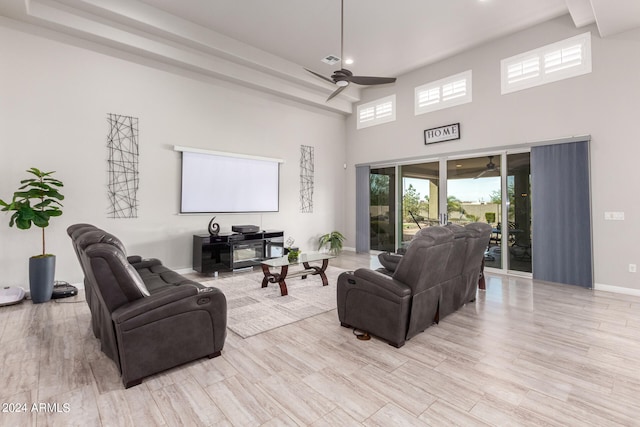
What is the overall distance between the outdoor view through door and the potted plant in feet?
3.05

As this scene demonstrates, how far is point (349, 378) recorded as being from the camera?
2260 millimetres

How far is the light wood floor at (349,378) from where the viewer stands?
186 centimetres

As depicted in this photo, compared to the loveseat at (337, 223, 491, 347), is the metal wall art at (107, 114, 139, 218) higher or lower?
higher

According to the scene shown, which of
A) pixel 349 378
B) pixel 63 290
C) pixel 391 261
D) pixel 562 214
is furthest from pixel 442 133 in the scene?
pixel 63 290

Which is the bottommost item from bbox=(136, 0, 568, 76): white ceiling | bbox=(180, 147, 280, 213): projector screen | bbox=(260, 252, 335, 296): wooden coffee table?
bbox=(260, 252, 335, 296): wooden coffee table

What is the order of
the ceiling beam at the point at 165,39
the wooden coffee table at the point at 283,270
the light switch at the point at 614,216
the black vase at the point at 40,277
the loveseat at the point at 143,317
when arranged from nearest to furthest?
the loveseat at the point at 143,317
the black vase at the point at 40,277
the ceiling beam at the point at 165,39
the wooden coffee table at the point at 283,270
the light switch at the point at 614,216

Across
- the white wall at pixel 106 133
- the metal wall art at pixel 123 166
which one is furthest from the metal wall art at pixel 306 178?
the metal wall art at pixel 123 166

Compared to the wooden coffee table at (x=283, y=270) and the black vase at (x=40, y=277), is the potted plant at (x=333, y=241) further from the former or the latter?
the black vase at (x=40, y=277)

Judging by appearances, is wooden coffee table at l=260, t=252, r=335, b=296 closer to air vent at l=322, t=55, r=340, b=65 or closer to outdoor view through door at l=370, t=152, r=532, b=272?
outdoor view through door at l=370, t=152, r=532, b=272

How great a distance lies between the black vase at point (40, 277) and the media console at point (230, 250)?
199 cm

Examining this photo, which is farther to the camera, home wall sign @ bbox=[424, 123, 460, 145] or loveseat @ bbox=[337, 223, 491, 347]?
home wall sign @ bbox=[424, 123, 460, 145]

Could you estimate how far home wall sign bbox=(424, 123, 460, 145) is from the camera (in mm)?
6154

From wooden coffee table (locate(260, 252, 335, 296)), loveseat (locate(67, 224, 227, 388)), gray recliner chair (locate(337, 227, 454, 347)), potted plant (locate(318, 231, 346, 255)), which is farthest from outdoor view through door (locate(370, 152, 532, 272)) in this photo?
loveseat (locate(67, 224, 227, 388))

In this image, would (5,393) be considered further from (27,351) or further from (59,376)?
(27,351)
